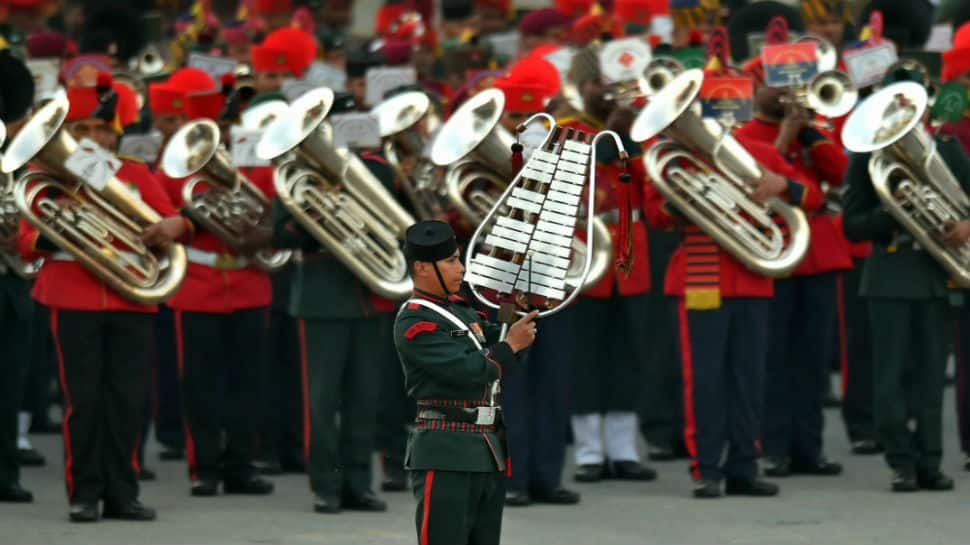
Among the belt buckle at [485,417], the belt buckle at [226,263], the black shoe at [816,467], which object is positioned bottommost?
the black shoe at [816,467]

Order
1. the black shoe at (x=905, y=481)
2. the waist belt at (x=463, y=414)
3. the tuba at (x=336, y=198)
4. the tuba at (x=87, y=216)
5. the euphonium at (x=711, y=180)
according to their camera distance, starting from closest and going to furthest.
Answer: the waist belt at (x=463, y=414), the tuba at (x=87, y=216), the tuba at (x=336, y=198), the euphonium at (x=711, y=180), the black shoe at (x=905, y=481)

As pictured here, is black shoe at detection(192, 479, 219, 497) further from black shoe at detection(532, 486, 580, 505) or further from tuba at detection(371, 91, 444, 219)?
tuba at detection(371, 91, 444, 219)

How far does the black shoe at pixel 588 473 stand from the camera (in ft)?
38.7

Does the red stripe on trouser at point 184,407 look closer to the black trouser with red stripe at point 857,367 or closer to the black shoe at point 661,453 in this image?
the black shoe at point 661,453

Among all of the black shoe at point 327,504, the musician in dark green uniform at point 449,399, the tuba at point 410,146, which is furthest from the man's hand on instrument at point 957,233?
the musician in dark green uniform at point 449,399

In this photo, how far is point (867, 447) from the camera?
499 inches

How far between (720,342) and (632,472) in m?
1.17

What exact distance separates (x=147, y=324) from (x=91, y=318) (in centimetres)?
32

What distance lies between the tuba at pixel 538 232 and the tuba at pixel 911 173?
3.30 metres

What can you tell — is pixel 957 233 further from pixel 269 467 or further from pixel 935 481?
pixel 269 467

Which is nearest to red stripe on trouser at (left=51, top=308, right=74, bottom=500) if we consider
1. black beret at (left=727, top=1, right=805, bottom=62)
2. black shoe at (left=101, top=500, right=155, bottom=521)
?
black shoe at (left=101, top=500, right=155, bottom=521)

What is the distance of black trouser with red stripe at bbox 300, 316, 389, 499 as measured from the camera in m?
10.7

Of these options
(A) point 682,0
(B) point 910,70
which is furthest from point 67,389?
(A) point 682,0

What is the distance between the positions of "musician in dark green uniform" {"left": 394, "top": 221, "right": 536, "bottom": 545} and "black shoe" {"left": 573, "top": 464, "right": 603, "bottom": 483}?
389cm
